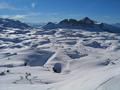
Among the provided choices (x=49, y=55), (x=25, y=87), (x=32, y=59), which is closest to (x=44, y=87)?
(x=25, y=87)

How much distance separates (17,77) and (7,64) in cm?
378

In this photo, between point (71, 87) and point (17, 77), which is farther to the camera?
point (17, 77)

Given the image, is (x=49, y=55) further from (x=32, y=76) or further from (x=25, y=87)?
(x=25, y=87)

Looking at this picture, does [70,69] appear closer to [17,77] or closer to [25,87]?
[17,77]

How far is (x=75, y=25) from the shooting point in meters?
44.5

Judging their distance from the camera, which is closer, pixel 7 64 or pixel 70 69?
pixel 70 69

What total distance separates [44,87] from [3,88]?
95 cm

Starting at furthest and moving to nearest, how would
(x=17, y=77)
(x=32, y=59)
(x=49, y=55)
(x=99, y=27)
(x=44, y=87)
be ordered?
(x=99, y=27), (x=49, y=55), (x=32, y=59), (x=17, y=77), (x=44, y=87)

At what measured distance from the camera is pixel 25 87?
610cm

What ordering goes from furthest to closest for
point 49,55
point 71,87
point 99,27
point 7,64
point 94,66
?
point 99,27
point 49,55
point 7,64
point 94,66
point 71,87

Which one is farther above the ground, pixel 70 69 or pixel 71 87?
pixel 71 87

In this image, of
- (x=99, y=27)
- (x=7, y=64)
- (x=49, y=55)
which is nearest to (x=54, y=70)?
(x=7, y=64)

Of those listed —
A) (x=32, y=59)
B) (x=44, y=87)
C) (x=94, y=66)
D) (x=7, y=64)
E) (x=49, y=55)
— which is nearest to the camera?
(x=44, y=87)

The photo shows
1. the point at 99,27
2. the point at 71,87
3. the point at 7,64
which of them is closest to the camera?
the point at 71,87
